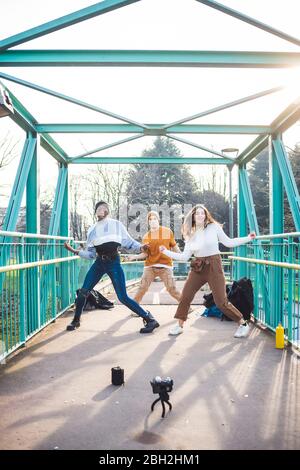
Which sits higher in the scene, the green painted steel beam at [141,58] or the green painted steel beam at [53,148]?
the green painted steel beam at [141,58]

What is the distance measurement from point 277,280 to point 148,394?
3.23 m

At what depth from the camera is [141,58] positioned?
5477mm

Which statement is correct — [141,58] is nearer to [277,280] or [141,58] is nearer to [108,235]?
[108,235]

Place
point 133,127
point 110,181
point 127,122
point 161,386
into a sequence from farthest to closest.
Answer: point 110,181 < point 133,127 < point 127,122 < point 161,386

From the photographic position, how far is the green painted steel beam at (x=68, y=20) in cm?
500

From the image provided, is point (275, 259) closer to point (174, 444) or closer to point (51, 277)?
point (51, 277)

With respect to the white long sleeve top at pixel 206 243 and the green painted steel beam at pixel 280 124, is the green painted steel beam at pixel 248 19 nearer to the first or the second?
the green painted steel beam at pixel 280 124

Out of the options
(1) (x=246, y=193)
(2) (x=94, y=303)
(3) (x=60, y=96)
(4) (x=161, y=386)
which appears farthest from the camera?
(1) (x=246, y=193)

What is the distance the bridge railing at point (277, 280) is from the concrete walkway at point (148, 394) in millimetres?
365

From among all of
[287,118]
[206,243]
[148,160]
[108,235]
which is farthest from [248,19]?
[148,160]

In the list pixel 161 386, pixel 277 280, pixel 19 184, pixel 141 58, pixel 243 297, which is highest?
pixel 141 58

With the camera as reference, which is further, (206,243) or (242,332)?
(242,332)

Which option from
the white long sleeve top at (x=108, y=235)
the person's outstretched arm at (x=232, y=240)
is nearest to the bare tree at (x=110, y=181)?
the white long sleeve top at (x=108, y=235)

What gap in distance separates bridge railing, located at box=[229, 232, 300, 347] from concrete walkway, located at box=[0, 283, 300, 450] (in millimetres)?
365
